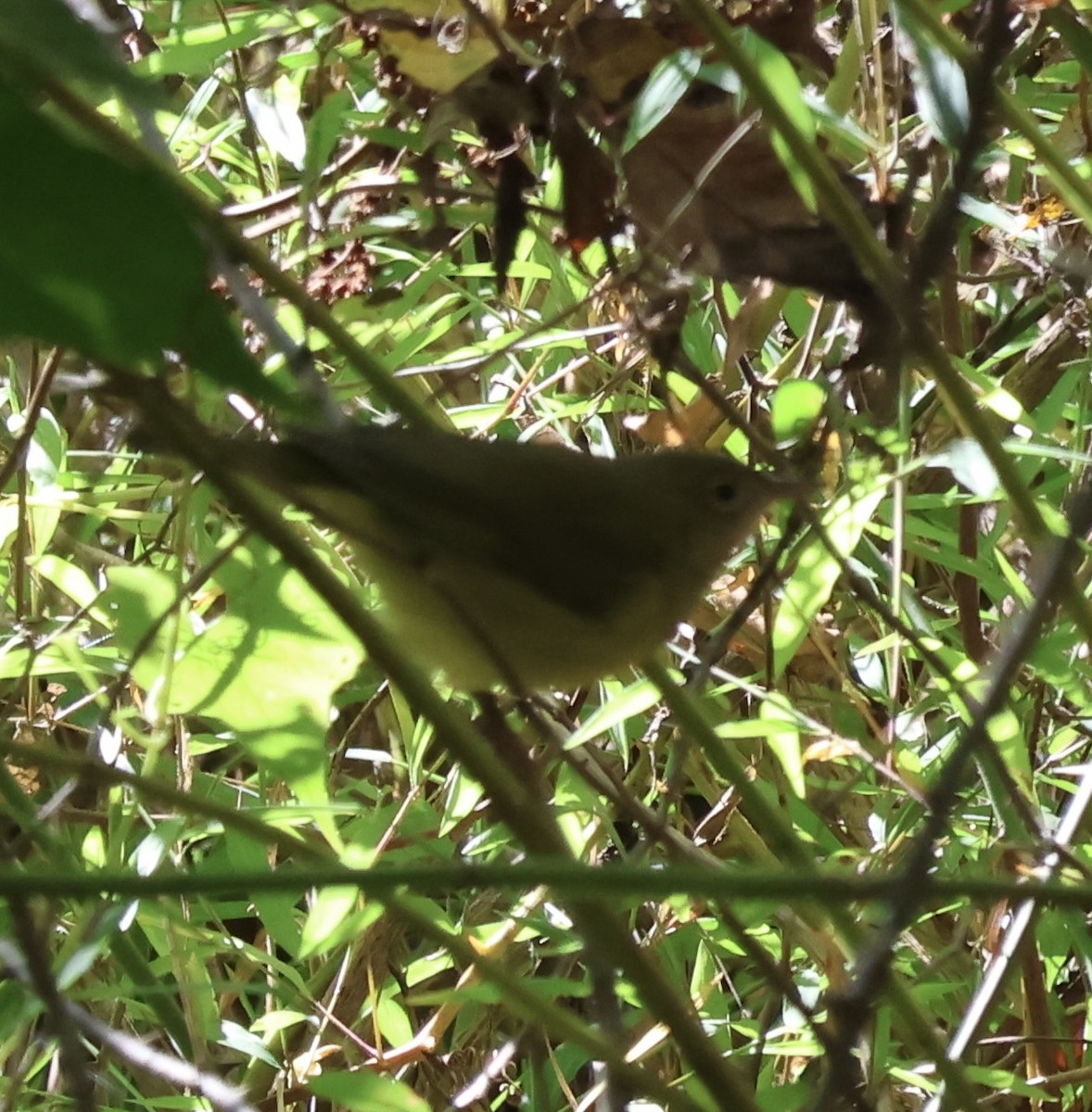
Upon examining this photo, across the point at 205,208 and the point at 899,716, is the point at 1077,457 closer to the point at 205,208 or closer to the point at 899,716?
the point at 899,716

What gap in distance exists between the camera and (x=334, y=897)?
3.28 feet

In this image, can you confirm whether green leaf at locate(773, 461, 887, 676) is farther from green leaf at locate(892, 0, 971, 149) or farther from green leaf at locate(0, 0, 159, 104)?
green leaf at locate(0, 0, 159, 104)

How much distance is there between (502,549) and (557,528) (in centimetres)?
7

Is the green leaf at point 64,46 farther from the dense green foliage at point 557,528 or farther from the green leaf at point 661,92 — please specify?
the green leaf at point 661,92

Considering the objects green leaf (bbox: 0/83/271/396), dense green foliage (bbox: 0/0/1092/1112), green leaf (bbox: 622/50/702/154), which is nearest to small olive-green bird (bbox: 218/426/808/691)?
dense green foliage (bbox: 0/0/1092/1112)

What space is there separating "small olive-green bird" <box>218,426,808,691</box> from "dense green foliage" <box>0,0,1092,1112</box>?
0.06m

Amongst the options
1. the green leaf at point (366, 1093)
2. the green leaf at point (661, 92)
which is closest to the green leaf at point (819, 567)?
the green leaf at point (661, 92)

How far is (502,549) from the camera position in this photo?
1235 millimetres

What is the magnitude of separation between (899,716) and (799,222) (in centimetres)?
72

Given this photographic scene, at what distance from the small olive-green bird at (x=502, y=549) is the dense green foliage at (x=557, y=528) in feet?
0.19

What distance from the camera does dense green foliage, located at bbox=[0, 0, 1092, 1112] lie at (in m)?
0.49

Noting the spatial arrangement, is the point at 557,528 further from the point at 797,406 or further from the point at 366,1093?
the point at 366,1093

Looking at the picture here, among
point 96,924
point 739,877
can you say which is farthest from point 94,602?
point 739,877

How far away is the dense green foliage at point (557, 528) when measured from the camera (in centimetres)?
49
